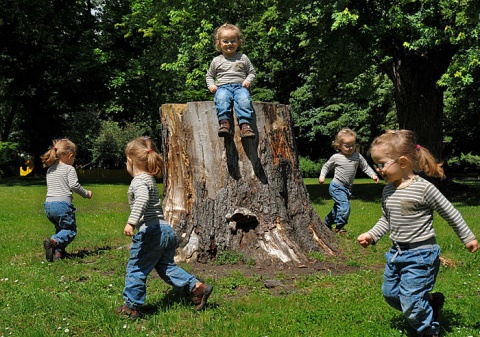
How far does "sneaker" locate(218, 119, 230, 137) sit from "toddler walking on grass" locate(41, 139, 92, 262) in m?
2.11

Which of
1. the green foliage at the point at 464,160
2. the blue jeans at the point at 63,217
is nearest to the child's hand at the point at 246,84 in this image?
the blue jeans at the point at 63,217

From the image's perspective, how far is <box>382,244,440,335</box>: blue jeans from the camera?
13.8 feet

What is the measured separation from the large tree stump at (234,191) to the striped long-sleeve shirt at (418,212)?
103 inches

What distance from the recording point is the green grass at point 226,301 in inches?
180

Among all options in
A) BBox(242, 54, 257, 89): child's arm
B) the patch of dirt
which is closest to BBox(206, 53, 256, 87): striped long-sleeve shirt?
BBox(242, 54, 257, 89): child's arm

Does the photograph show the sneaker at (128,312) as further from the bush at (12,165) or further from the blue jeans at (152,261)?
the bush at (12,165)

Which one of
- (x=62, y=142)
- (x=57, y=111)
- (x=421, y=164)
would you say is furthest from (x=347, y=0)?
(x=57, y=111)

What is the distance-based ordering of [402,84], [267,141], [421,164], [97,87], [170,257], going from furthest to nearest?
[97,87] < [402,84] < [267,141] < [170,257] < [421,164]

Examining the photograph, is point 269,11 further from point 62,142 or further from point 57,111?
point 57,111

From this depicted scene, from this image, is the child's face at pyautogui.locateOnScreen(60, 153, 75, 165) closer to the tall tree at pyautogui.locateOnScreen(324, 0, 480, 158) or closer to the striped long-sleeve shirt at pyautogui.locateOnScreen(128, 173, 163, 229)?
the striped long-sleeve shirt at pyautogui.locateOnScreen(128, 173, 163, 229)

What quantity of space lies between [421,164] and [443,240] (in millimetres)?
4894

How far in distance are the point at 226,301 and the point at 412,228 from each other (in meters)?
1.90

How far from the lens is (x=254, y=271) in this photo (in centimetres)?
659

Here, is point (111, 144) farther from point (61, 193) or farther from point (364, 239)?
point (364, 239)
